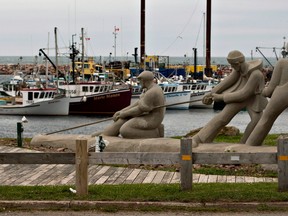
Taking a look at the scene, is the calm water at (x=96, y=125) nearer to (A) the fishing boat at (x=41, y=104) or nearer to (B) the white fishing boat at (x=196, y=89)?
(A) the fishing boat at (x=41, y=104)

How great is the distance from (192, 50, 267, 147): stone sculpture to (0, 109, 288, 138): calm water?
2885 centimetres

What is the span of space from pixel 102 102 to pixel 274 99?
163 ft

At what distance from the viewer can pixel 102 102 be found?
64.8m

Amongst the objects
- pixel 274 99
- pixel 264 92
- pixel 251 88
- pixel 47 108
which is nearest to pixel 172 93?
pixel 47 108

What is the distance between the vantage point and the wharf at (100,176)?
13.7 metres

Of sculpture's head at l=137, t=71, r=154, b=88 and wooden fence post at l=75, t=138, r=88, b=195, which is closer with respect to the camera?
wooden fence post at l=75, t=138, r=88, b=195

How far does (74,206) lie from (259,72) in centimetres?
757

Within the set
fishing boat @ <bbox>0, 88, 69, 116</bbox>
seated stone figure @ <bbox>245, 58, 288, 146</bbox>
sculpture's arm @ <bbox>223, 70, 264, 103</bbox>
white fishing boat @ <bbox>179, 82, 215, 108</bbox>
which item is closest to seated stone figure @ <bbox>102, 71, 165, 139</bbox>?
sculpture's arm @ <bbox>223, 70, 264, 103</bbox>

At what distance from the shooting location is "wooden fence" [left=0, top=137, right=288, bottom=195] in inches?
438

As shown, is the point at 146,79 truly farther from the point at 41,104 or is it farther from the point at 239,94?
the point at 41,104

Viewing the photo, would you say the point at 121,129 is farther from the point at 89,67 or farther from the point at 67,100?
the point at 89,67

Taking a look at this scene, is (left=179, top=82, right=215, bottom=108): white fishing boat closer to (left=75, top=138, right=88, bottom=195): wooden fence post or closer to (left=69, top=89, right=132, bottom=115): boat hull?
(left=69, top=89, right=132, bottom=115): boat hull

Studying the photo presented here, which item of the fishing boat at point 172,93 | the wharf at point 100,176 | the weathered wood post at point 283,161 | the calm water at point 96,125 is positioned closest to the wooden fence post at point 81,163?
the wharf at point 100,176

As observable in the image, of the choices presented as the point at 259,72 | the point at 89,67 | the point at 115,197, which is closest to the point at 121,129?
the point at 259,72
